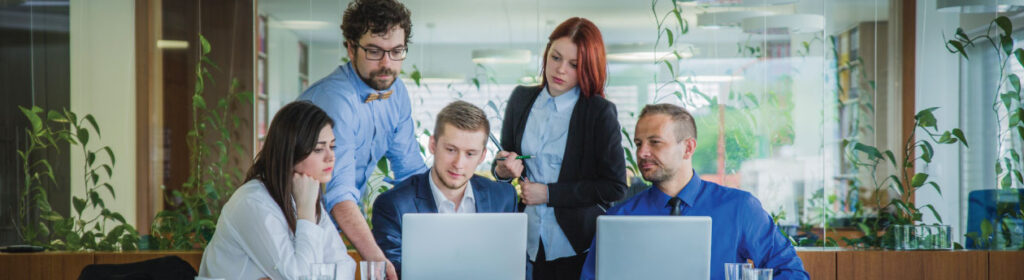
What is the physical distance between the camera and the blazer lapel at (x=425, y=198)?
140 inches


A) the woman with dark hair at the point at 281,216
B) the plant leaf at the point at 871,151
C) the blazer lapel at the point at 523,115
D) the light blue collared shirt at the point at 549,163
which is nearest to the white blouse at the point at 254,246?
the woman with dark hair at the point at 281,216

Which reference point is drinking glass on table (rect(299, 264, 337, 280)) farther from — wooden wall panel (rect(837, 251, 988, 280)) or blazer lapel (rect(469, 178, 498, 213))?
wooden wall panel (rect(837, 251, 988, 280))

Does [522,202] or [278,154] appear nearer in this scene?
[278,154]

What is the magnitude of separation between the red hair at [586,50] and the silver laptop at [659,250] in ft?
4.45

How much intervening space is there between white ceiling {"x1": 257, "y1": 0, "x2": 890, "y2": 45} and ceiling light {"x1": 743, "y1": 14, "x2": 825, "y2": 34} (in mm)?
323

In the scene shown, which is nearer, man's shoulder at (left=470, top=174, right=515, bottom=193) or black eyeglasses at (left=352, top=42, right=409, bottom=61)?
Answer: man's shoulder at (left=470, top=174, right=515, bottom=193)

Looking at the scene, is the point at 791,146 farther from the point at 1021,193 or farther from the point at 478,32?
the point at 478,32

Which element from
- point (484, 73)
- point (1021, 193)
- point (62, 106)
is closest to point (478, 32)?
point (484, 73)

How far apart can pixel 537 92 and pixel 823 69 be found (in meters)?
1.80

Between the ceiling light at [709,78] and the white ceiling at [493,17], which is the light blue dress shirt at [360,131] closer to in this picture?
the white ceiling at [493,17]

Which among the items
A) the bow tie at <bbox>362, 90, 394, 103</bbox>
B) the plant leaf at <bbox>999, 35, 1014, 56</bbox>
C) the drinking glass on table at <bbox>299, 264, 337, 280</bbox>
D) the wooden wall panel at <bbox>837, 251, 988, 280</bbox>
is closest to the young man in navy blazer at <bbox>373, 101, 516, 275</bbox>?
the bow tie at <bbox>362, 90, 394, 103</bbox>

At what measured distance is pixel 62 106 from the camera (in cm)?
436

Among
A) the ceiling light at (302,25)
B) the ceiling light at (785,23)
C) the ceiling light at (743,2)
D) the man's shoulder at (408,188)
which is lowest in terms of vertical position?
the man's shoulder at (408,188)

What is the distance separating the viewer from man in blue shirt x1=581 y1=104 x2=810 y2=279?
3119mm
